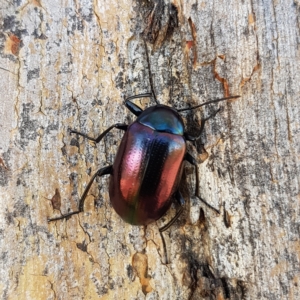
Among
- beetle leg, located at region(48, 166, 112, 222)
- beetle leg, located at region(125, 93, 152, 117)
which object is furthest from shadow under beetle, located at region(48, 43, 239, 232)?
beetle leg, located at region(125, 93, 152, 117)

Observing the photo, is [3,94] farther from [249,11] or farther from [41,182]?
[249,11]

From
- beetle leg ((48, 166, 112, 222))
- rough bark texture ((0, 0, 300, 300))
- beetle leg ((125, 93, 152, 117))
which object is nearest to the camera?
rough bark texture ((0, 0, 300, 300))

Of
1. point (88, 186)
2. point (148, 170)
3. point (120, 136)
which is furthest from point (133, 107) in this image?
point (88, 186)

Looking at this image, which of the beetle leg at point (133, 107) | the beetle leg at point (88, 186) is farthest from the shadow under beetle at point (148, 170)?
the beetle leg at point (133, 107)

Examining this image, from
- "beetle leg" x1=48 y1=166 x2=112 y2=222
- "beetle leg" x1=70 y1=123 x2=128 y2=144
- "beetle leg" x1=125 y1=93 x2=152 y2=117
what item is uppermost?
"beetle leg" x1=125 y1=93 x2=152 y2=117

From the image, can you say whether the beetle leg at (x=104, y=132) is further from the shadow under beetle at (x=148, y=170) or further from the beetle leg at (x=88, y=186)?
the beetle leg at (x=88, y=186)

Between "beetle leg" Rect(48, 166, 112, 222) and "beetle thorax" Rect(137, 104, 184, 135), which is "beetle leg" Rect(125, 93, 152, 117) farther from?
"beetle leg" Rect(48, 166, 112, 222)

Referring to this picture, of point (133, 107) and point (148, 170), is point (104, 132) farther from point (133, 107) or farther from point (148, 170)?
point (148, 170)
